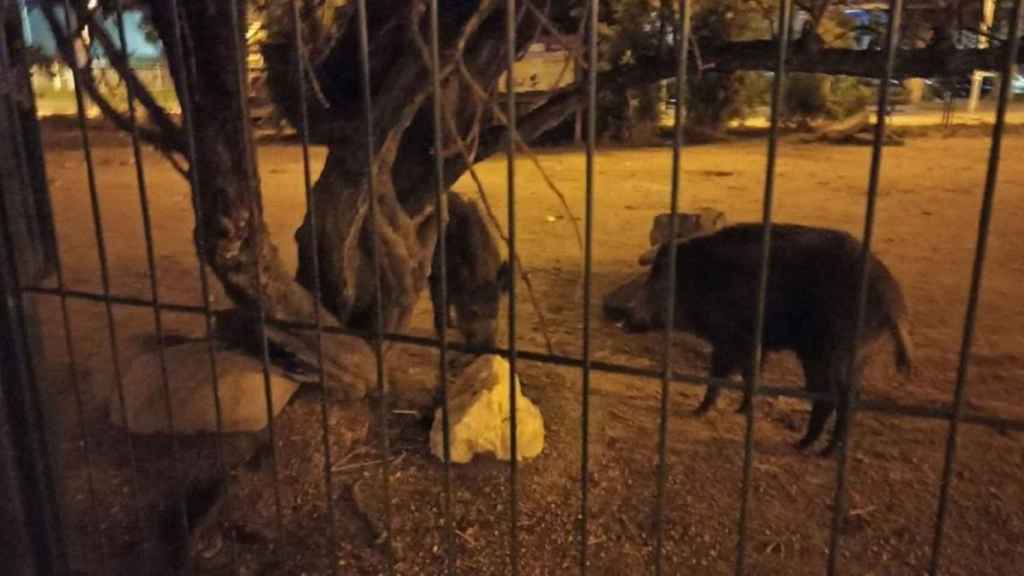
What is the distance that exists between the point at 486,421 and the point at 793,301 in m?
1.22

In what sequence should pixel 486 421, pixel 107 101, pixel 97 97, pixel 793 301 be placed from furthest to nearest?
pixel 793 301, pixel 486 421, pixel 107 101, pixel 97 97

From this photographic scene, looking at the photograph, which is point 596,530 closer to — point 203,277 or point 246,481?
point 246,481

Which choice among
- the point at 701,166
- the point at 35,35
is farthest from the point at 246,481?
the point at 701,166

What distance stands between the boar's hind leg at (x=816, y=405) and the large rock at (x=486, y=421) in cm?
101

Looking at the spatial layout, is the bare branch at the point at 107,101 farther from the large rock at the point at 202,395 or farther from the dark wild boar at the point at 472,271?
the dark wild boar at the point at 472,271

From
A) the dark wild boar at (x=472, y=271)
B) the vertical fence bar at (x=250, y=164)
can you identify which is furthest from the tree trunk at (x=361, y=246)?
the vertical fence bar at (x=250, y=164)

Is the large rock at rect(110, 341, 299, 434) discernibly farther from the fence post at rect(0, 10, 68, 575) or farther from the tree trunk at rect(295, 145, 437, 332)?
the fence post at rect(0, 10, 68, 575)

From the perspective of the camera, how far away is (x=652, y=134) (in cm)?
1329

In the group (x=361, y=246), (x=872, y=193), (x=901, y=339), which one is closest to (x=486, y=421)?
(x=361, y=246)

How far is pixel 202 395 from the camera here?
3.34 m

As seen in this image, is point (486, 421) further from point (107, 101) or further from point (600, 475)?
point (107, 101)

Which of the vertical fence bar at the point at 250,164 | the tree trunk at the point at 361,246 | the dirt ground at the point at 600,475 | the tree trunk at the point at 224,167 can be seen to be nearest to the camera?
the vertical fence bar at the point at 250,164

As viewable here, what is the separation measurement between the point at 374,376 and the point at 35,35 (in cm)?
166

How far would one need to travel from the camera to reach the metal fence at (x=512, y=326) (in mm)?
1553
